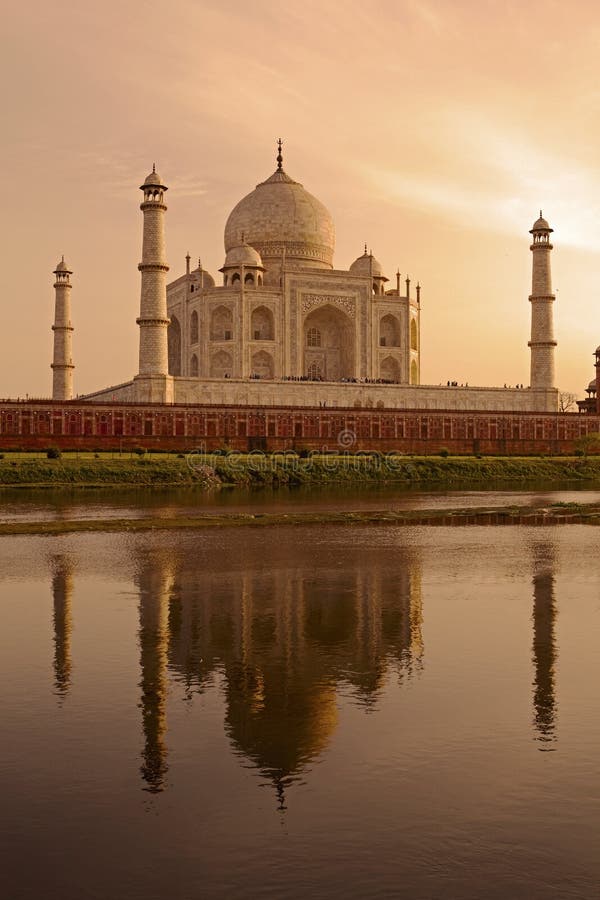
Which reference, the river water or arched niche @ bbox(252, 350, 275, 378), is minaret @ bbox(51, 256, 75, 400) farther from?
the river water

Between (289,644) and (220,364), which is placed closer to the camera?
(289,644)

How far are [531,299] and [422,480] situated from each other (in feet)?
65.1

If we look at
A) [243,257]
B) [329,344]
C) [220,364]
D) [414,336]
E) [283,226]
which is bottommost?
[220,364]

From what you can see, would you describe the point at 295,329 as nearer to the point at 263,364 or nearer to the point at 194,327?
the point at 263,364

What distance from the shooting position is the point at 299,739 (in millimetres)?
7117

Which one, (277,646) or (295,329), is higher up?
(295,329)

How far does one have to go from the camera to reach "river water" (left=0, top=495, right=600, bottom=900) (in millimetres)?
5180

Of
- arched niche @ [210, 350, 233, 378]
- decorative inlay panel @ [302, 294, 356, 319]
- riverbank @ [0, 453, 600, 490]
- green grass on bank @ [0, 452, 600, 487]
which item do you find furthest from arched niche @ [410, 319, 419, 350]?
riverbank @ [0, 453, 600, 490]

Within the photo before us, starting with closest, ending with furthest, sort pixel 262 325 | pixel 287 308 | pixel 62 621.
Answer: pixel 62 621
pixel 287 308
pixel 262 325

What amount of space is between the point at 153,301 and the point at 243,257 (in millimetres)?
12240

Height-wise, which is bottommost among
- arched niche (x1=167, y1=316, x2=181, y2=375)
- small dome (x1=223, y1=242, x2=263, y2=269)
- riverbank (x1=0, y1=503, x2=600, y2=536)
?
riverbank (x1=0, y1=503, x2=600, y2=536)

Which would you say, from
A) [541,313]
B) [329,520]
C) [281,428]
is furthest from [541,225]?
[329,520]

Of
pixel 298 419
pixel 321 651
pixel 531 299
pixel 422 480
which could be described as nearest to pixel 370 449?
pixel 298 419

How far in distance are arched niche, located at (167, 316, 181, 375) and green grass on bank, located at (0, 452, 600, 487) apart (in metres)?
19.9
